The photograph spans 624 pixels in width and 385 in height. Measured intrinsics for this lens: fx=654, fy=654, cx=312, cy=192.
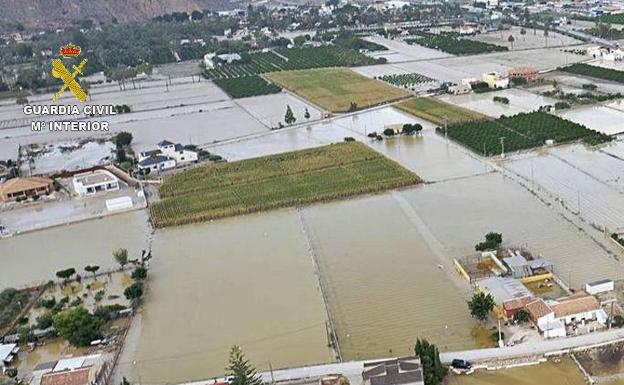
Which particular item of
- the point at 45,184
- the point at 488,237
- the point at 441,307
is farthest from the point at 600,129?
the point at 45,184

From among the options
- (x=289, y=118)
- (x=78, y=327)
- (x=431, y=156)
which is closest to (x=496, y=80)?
(x=289, y=118)

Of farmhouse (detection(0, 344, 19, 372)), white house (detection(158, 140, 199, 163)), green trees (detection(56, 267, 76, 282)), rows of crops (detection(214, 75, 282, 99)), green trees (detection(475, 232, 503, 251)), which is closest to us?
farmhouse (detection(0, 344, 19, 372))

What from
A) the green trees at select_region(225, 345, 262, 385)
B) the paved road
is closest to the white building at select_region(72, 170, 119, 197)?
the paved road

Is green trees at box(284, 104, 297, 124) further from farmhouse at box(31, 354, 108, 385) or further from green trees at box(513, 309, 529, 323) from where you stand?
green trees at box(513, 309, 529, 323)

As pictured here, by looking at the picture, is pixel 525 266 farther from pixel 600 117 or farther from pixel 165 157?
pixel 165 157

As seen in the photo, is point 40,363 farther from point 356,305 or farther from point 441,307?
point 441,307

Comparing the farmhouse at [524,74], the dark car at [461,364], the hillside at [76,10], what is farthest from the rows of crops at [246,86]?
the hillside at [76,10]

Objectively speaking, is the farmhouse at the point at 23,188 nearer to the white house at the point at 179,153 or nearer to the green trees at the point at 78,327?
the white house at the point at 179,153
